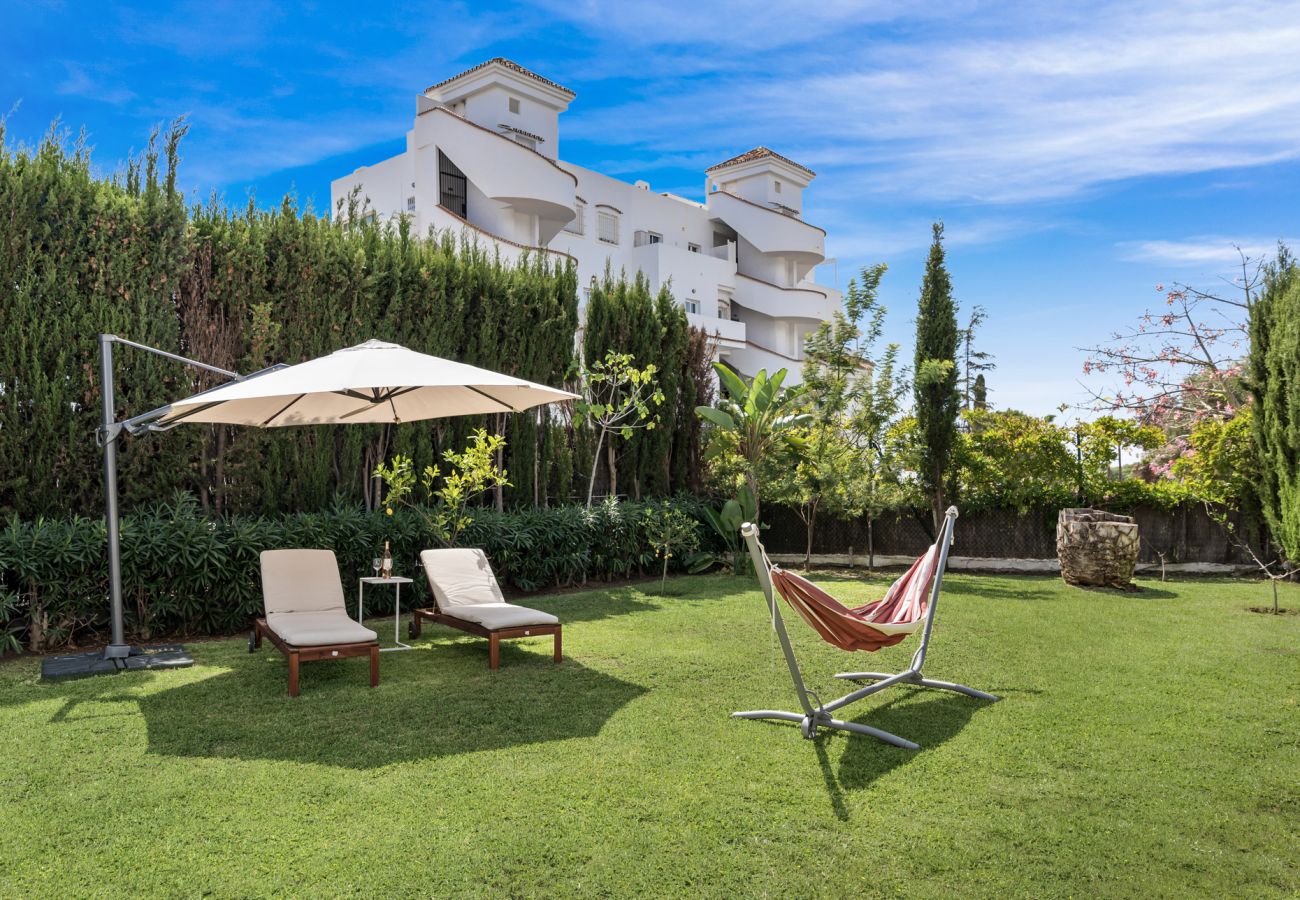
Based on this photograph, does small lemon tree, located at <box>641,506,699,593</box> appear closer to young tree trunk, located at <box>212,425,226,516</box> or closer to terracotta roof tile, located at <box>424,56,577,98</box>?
young tree trunk, located at <box>212,425,226,516</box>

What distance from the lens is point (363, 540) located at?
953 cm

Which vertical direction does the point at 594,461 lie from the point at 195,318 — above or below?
below

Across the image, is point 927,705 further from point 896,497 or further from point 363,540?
point 896,497

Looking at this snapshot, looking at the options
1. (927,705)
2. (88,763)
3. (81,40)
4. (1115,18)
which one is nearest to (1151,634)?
(927,705)

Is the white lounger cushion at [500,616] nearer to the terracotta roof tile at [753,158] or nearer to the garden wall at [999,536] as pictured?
the garden wall at [999,536]

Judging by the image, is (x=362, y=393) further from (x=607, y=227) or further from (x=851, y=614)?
(x=607, y=227)

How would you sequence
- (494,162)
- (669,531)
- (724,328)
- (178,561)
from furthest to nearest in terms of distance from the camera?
(724,328)
(494,162)
(669,531)
(178,561)

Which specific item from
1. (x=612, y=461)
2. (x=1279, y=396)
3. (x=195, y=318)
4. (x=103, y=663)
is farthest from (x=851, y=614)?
(x=1279, y=396)

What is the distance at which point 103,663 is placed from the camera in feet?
22.6

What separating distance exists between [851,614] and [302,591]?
489 centimetres

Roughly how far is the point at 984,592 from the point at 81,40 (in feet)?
49.6

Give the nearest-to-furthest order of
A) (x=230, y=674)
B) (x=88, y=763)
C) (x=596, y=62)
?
(x=88, y=763) → (x=230, y=674) → (x=596, y=62)

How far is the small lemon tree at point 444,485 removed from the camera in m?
10.1

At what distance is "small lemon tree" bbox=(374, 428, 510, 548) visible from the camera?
10117 millimetres
